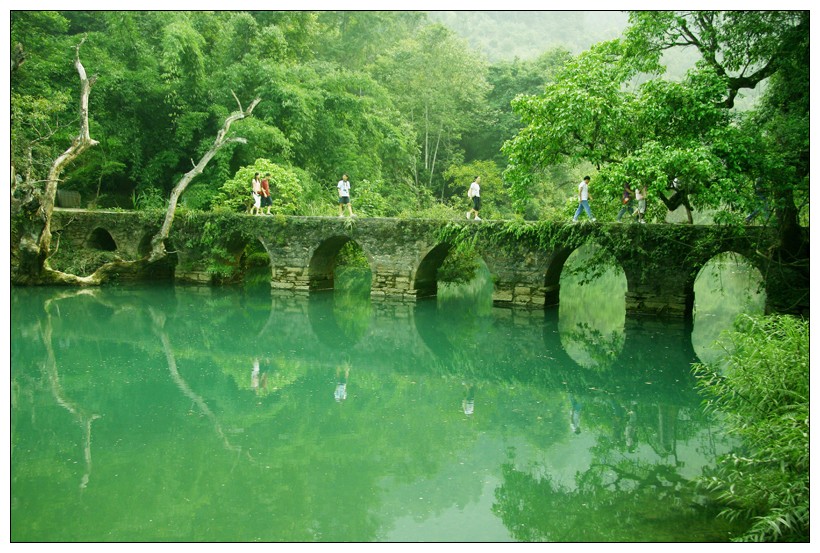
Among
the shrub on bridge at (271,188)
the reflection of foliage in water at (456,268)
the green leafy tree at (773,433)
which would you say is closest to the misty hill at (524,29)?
the shrub on bridge at (271,188)

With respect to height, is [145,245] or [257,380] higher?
[145,245]

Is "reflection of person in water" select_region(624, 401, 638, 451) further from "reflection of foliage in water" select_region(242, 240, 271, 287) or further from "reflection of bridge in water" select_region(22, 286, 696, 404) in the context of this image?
"reflection of foliage in water" select_region(242, 240, 271, 287)

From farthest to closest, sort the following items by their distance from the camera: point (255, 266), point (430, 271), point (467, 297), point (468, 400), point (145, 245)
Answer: point (255, 266) < point (145, 245) < point (467, 297) < point (430, 271) < point (468, 400)

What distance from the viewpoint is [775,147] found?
11820 mm

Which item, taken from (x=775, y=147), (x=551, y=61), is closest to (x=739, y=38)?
(x=775, y=147)

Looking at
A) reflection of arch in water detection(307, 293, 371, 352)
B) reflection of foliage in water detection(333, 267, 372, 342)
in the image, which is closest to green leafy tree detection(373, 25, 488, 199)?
reflection of foliage in water detection(333, 267, 372, 342)

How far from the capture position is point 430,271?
17.9 metres

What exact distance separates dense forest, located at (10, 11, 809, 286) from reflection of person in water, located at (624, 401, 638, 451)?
169 inches

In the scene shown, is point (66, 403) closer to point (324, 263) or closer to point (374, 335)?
point (374, 335)

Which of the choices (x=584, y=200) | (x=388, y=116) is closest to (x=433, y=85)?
(x=388, y=116)

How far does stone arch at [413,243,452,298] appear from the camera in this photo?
56.3 ft

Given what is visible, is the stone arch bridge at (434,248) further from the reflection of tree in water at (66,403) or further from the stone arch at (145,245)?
the reflection of tree in water at (66,403)

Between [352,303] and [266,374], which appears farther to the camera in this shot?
[352,303]

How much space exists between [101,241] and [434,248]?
1067 centimetres
